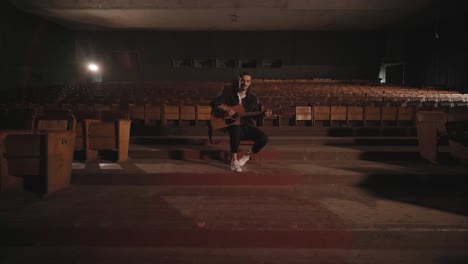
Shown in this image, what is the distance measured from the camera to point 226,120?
2244 millimetres

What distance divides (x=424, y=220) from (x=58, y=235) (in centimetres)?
152

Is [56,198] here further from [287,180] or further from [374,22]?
[374,22]

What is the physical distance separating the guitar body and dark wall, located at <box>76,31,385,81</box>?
8741 millimetres

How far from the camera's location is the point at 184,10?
27.3 feet

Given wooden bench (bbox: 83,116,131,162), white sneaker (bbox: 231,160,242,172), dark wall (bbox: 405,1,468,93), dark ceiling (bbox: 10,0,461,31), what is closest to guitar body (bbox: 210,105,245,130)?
white sneaker (bbox: 231,160,242,172)

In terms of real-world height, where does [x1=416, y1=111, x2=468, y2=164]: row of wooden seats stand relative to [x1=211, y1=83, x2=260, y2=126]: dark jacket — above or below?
below

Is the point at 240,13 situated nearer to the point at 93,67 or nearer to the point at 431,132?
the point at 93,67

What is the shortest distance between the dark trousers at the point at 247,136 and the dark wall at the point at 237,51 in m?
8.73

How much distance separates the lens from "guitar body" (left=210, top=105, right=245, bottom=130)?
223 cm

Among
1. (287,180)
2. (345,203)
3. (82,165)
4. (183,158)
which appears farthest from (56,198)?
(345,203)

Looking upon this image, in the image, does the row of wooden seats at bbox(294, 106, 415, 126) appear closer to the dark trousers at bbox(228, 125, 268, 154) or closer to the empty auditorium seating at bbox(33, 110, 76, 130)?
the dark trousers at bbox(228, 125, 268, 154)

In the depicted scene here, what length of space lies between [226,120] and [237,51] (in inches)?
362

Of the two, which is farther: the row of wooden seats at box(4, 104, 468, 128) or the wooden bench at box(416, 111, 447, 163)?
the row of wooden seats at box(4, 104, 468, 128)

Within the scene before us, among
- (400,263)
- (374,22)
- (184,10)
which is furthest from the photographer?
(374,22)
